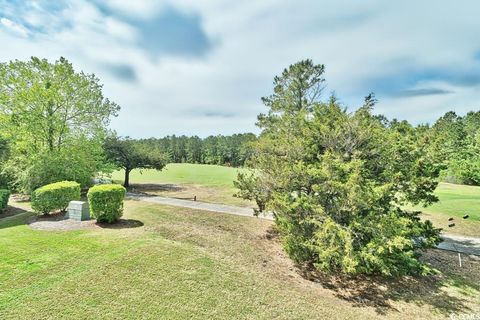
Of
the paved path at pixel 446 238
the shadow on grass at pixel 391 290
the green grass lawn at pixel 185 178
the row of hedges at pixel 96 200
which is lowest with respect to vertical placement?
the shadow on grass at pixel 391 290

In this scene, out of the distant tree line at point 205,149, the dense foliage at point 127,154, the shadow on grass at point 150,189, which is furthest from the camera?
the distant tree line at point 205,149

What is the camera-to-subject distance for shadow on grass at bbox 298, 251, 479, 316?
6754mm

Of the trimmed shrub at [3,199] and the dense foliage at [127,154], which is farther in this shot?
the dense foliage at [127,154]

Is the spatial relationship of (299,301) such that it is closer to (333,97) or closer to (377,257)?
(377,257)

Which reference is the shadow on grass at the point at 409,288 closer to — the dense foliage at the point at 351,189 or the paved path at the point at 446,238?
the dense foliage at the point at 351,189

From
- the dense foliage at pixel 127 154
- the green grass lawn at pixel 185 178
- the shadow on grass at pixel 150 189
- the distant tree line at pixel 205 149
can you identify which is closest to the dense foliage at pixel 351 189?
the shadow on grass at pixel 150 189

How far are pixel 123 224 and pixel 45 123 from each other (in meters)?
11.2

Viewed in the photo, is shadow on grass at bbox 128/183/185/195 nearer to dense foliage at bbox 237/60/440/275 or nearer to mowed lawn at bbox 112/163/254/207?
mowed lawn at bbox 112/163/254/207

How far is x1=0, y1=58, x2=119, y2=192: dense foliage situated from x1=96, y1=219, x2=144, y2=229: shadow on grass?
7.63m

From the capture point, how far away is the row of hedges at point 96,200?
965cm

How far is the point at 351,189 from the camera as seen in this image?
22.7 ft

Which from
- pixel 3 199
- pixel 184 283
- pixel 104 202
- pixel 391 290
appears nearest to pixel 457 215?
pixel 391 290

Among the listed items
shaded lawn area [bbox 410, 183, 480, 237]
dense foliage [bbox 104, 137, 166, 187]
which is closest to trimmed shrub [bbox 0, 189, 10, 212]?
dense foliage [bbox 104, 137, 166, 187]

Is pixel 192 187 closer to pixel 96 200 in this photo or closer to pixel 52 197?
pixel 52 197
